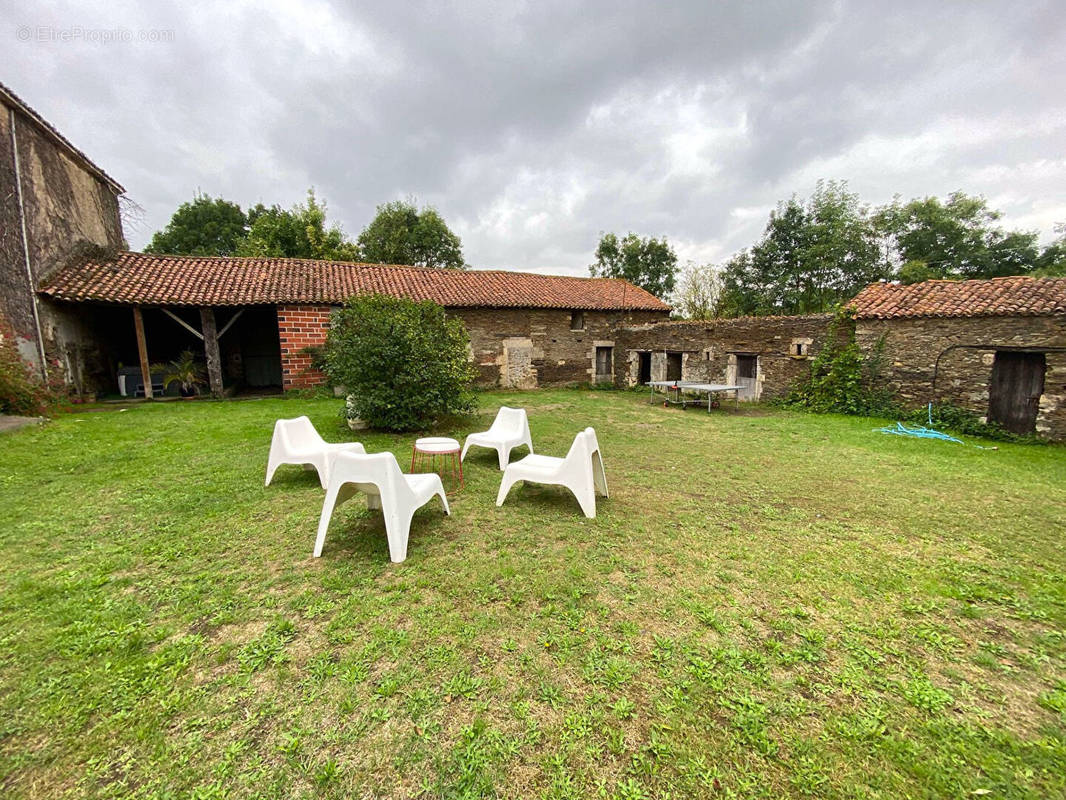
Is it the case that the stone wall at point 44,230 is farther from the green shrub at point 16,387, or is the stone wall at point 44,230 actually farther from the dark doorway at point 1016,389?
the dark doorway at point 1016,389

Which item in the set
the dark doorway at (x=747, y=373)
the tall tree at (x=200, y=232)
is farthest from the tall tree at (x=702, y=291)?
the tall tree at (x=200, y=232)

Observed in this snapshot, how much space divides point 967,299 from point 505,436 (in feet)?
35.7

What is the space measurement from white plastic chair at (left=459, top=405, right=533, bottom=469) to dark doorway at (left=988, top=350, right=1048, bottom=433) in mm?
10183

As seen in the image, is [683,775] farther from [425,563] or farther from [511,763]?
[425,563]

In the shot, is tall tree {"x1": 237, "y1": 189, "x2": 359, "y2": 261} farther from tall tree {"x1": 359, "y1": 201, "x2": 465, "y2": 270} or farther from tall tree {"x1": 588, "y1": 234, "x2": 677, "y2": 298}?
tall tree {"x1": 588, "y1": 234, "x2": 677, "y2": 298}

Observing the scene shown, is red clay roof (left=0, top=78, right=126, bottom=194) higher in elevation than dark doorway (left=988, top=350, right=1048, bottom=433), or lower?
higher

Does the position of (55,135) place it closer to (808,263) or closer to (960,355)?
(960,355)

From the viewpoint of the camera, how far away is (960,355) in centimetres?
887

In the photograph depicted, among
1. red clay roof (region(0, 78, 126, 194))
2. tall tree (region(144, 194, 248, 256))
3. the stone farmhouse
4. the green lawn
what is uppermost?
tall tree (region(144, 194, 248, 256))

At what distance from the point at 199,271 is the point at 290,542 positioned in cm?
1394

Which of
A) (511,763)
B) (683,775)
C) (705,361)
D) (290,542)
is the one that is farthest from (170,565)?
(705,361)

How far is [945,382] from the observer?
913 centimetres

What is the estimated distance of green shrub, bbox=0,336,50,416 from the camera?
7508mm

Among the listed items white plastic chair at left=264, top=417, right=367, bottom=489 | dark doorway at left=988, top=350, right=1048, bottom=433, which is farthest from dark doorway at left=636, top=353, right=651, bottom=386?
white plastic chair at left=264, top=417, right=367, bottom=489
